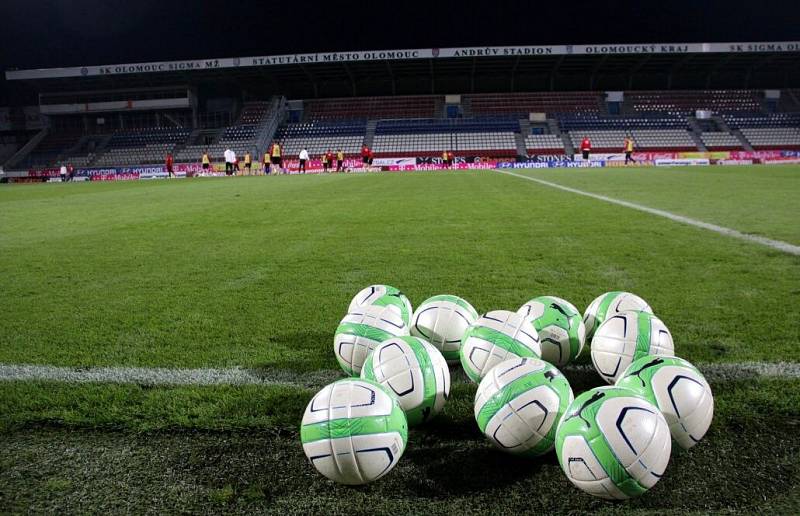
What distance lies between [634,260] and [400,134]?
4164cm

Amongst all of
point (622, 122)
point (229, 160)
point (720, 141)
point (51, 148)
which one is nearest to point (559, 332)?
point (229, 160)

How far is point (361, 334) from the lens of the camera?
2.86 meters

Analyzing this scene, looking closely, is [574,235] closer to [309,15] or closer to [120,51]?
[309,15]

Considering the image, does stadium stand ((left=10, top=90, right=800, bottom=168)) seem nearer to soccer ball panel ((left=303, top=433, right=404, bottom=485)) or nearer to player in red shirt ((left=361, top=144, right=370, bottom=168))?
player in red shirt ((left=361, top=144, right=370, bottom=168))

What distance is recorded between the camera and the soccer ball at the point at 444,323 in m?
3.02

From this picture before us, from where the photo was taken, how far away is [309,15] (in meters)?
44.2

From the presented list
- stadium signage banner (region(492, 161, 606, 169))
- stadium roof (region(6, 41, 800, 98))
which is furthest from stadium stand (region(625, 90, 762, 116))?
stadium signage banner (region(492, 161, 606, 169))

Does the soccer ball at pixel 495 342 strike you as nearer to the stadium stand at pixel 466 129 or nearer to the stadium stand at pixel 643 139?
the stadium stand at pixel 466 129

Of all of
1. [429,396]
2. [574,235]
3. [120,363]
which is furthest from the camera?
[574,235]

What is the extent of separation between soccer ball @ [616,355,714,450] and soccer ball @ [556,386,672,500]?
18 cm

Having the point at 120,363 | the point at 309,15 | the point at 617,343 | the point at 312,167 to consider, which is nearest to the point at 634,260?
the point at 617,343

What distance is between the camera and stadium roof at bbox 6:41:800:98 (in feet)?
135

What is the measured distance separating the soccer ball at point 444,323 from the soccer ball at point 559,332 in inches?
14.1

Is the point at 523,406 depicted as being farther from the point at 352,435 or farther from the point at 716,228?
the point at 716,228
